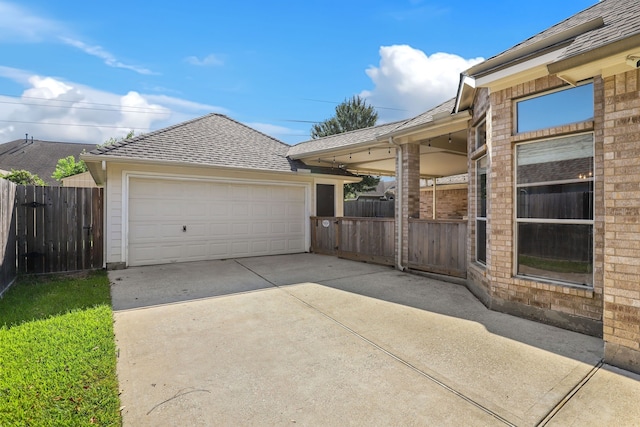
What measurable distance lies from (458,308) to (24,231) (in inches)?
354

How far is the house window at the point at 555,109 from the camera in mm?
3770

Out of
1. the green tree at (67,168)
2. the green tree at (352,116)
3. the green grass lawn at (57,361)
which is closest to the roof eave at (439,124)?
→ the green grass lawn at (57,361)

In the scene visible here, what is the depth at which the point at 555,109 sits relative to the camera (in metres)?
4.04

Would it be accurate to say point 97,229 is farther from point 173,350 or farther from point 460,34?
point 460,34

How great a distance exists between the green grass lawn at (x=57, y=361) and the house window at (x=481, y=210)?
213 inches

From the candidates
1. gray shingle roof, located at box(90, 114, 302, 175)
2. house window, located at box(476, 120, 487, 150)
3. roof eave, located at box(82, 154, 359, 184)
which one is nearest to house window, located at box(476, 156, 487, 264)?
house window, located at box(476, 120, 487, 150)

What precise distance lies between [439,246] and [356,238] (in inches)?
109

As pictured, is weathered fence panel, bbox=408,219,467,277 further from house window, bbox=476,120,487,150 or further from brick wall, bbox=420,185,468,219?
brick wall, bbox=420,185,468,219

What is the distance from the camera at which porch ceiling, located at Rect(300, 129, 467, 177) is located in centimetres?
794

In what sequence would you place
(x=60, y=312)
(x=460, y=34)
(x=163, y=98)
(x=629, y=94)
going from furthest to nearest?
(x=163, y=98)
(x=460, y=34)
(x=60, y=312)
(x=629, y=94)

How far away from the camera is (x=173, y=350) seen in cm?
339

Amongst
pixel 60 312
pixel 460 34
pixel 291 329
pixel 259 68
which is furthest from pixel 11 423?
pixel 259 68

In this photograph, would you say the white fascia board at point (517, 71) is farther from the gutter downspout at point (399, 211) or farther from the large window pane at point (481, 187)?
the gutter downspout at point (399, 211)

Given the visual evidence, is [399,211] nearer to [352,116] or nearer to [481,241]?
[481,241]
